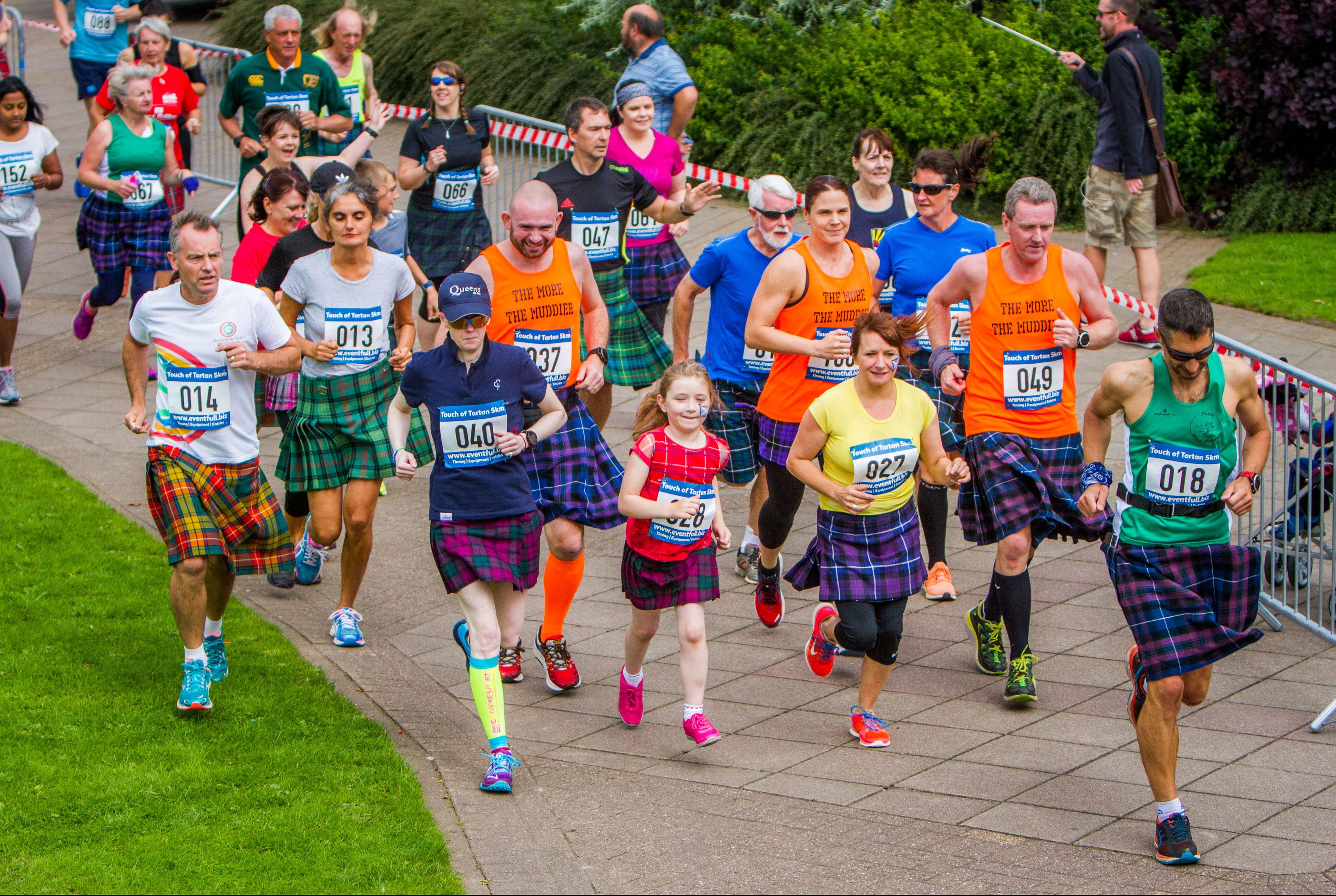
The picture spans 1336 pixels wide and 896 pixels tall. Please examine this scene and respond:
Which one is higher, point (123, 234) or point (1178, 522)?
point (1178, 522)

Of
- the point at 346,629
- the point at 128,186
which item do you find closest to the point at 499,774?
the point at 346,629

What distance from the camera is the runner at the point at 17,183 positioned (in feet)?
34.8

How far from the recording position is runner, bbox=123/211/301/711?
265 inches

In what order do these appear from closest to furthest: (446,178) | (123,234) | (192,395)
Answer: (192,395) < (446,178) < (123,234)

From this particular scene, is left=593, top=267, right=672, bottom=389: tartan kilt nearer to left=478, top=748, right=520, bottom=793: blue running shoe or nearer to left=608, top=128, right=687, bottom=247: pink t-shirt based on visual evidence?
left=608, top=128, right=687, bottom=247: pink t-shirt

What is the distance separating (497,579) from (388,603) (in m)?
2.03

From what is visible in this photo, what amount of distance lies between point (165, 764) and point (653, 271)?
4.82 m

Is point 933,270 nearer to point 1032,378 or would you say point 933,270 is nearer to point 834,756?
point 1032,378

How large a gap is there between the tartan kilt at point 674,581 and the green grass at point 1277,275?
707 centimetres

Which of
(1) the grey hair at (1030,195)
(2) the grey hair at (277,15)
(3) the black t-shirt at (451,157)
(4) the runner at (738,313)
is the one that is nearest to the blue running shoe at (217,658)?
(4) the runner at (738,313)

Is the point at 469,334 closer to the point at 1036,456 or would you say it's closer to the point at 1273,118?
the point at 1036,456

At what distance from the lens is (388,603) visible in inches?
328

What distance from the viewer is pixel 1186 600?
227 inches

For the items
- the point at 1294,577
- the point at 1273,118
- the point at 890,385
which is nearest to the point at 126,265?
the point at 890,385
